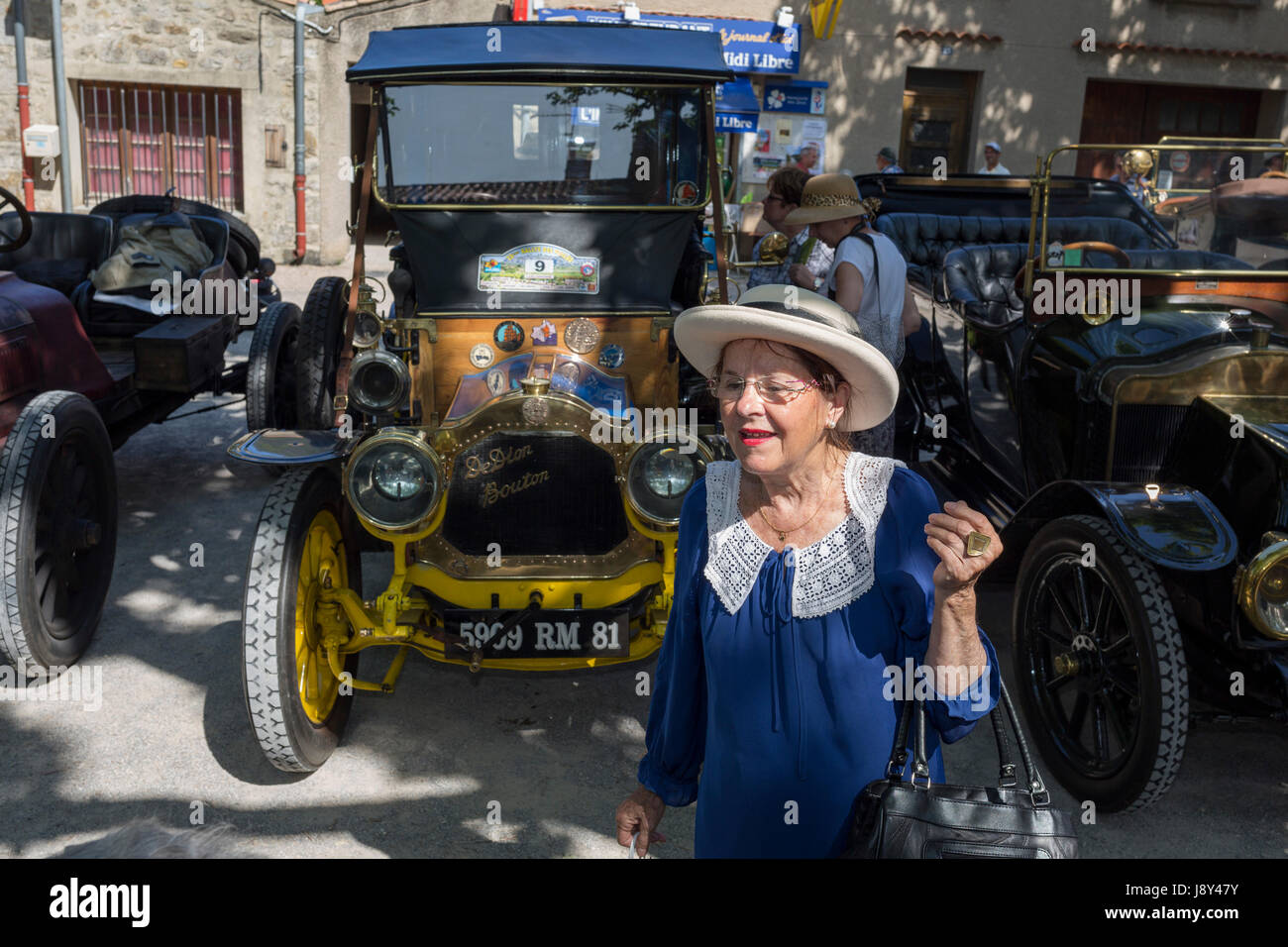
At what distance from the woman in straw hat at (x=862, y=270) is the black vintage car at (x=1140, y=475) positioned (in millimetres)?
546

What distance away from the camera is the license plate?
3.76 meters

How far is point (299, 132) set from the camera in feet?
48.6

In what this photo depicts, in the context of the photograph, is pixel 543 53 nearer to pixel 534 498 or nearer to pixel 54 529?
pixel 534 498

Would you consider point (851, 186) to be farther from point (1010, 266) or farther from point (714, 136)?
point (1010, 266)

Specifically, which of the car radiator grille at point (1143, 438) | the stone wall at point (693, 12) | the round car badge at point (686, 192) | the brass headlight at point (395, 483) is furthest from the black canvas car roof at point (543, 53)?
the stone wall at point (693, 12)

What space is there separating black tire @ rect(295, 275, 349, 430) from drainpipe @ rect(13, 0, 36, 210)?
32.8ft

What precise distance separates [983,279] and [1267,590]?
3.10 m

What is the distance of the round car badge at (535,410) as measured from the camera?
3.90 m

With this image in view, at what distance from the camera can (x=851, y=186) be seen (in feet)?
16.3

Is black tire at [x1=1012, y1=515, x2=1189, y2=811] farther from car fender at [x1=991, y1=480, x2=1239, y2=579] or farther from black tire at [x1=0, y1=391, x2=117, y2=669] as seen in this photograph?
black tire at [x1=0, y1=391, x2=117, y2=669]

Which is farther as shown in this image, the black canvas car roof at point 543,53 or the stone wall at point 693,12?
the stone wall at point 693,12

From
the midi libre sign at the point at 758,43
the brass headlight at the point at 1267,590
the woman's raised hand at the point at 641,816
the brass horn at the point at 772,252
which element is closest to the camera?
the woman's raised hand at the point at 641,816

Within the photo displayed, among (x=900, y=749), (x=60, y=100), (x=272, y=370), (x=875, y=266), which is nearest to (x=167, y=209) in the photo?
(x=272, y=370)

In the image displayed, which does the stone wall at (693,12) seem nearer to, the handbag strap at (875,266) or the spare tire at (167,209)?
the spare tire at (167,209)
